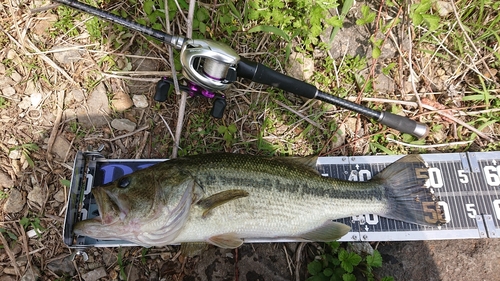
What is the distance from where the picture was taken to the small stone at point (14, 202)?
3484mm

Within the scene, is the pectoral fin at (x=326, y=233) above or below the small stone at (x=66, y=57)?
below

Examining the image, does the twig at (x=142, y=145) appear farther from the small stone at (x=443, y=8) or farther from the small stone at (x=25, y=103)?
the small stone at (x=443, y=8)

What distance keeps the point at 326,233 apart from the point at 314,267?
0.41 m

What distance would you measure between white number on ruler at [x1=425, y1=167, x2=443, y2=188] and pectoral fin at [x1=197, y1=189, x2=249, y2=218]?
80.7 inches

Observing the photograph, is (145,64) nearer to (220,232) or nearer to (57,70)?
(57,70)

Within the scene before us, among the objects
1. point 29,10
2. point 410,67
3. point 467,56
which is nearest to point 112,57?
point 29,10

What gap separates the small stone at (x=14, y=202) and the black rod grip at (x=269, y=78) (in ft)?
8.51

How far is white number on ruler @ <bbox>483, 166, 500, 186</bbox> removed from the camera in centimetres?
351

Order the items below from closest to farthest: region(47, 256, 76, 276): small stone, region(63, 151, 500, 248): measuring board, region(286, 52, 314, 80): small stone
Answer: region(63, 151, 500, 248): measuring board → region(47, 256, 76, 276): small stone → region(286, 52, 314, 80): small stone

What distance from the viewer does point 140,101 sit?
369 cm

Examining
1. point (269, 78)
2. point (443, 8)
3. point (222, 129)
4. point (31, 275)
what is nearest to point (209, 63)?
point (269, 78)

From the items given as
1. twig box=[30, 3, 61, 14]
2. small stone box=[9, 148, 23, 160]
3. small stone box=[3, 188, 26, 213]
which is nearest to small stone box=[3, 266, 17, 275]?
small stone box=[3, 188, 26, 213]

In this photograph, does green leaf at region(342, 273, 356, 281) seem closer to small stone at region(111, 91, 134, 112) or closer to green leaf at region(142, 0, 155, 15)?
small stone at region(111, 91, 134, 112)

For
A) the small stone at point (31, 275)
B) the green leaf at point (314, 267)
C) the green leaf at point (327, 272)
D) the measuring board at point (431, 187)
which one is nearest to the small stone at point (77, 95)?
the measuring board at point (431, 187)
